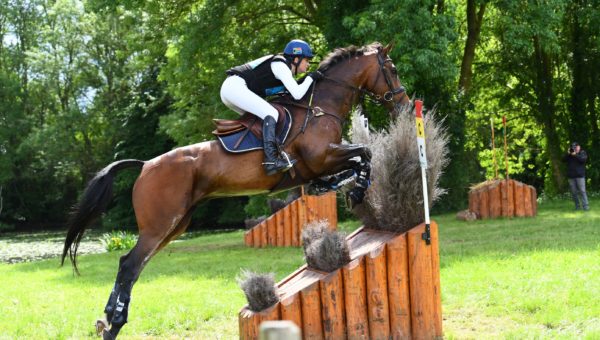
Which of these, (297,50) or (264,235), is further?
(264,235)

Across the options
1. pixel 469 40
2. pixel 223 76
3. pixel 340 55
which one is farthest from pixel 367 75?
pixel 469 40

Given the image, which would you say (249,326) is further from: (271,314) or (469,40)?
(469,40)

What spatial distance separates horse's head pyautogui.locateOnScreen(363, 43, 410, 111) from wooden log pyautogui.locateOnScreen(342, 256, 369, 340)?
6.13ft

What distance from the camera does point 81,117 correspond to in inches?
1478

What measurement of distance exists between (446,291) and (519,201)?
377 inches

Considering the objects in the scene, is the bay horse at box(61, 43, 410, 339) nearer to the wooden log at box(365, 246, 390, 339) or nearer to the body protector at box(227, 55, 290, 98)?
the body protector at box(227, 55, 290, 98)

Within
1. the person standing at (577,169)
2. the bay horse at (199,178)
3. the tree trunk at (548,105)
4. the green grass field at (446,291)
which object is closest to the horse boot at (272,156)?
the bay horse at (199,178)

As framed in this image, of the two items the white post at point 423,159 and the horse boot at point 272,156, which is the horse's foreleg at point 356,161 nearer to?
the horse boot at point 272,156

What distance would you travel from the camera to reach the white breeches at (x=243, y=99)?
6.30 meters

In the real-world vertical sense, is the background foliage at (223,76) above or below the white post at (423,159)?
above

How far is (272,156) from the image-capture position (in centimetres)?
614

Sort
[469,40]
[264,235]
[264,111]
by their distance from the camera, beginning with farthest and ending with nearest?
[469,40] → [264,235] → [264,111]

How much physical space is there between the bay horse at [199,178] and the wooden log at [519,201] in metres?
10.7

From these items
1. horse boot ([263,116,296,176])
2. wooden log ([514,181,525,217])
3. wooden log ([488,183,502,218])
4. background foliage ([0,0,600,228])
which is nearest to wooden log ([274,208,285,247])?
background foliage ([0,0,600,228])
